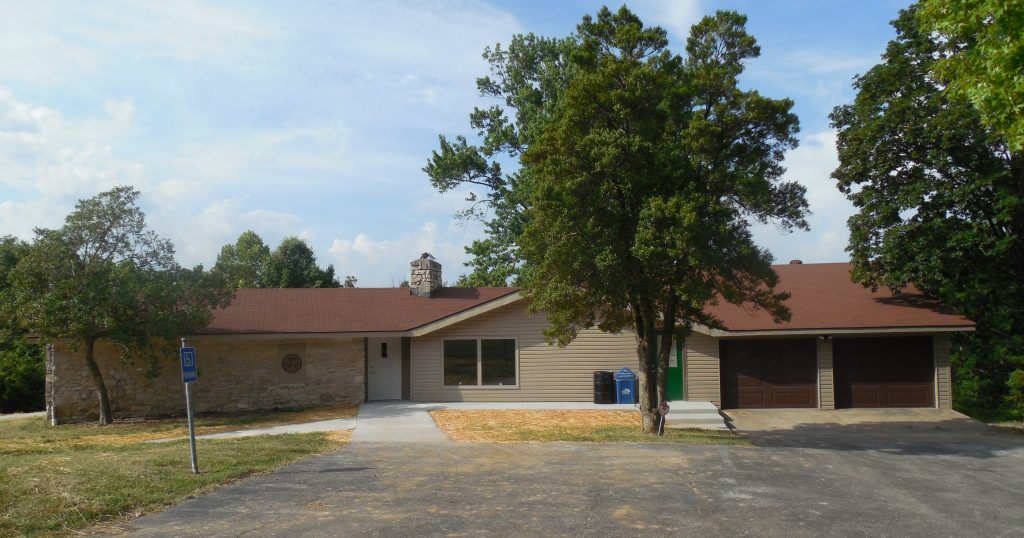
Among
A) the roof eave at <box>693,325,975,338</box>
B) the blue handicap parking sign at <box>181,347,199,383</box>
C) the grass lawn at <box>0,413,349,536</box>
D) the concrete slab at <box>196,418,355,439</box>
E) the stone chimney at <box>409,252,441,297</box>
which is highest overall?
the stone chimney at <box>409,252,441,297</box>

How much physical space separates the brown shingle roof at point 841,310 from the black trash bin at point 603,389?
11.5 feet

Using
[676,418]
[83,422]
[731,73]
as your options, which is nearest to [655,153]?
[731,73]

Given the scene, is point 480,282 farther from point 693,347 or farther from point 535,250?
point 535,250

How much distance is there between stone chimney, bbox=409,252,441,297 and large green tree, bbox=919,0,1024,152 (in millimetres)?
17468

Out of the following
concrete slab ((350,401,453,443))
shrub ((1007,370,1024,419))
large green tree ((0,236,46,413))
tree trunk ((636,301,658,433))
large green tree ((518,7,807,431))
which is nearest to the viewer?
large green tree ((518,7,807,431))

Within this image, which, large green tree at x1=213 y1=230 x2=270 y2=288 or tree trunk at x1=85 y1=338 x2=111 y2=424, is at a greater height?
large green tree at x1=213 y1=230 x2=270 y2=288

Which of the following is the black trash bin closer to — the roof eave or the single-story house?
the single-story house

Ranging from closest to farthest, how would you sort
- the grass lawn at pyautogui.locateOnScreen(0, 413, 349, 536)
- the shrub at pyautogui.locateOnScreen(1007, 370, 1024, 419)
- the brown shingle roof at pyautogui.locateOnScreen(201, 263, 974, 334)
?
the grass lawn at pyautogui.locateOnScreen(0, 413, 349, 536)
the shrub at pyautogui.locateOnScreen(1007, 370, 1024, 419)
the brown shingle roof at pyautogui.locateOnScreen(201, 263, 974, 334)

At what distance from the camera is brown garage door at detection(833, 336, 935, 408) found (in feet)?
71.6

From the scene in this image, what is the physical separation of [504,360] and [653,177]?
941cm

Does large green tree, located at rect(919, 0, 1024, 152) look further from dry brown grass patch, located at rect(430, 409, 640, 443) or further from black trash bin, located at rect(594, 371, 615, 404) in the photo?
black trash bin, located at rect(594, 371, 615, 404)

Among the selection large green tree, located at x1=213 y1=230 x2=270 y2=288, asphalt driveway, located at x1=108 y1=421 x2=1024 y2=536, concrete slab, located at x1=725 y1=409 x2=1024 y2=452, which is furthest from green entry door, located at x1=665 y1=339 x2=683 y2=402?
large green tree, located at x1=213 y1=230 x2=270 y2=288

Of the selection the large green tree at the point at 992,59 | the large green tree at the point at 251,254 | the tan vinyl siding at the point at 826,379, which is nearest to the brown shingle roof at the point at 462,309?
the tan vinyl siding at the point at 826,379

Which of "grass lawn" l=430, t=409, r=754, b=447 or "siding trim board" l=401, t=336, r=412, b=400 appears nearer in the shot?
"grass lawn" l=430, t=409, r=754, b=447
